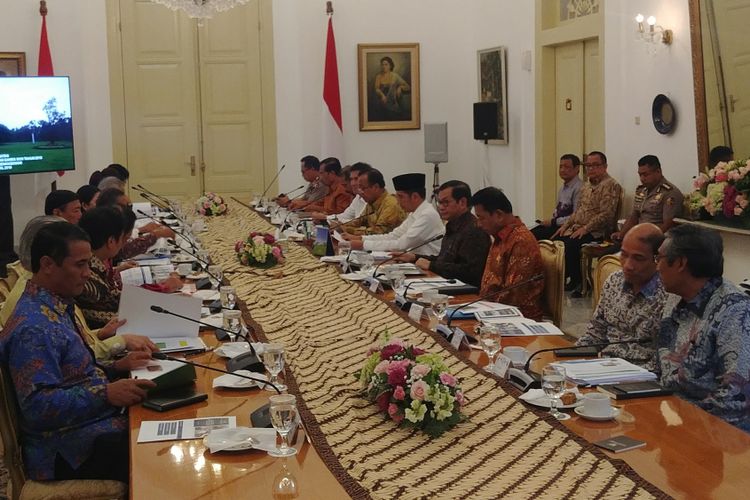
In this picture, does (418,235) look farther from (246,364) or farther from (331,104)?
(331,104)

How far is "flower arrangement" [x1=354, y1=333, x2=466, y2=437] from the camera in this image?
256 cm

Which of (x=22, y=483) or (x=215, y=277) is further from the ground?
(x=215, y=277)

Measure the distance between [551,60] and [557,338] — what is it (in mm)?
6668

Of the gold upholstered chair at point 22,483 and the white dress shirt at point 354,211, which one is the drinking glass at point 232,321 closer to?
the gold upholstered chair at point 22,483

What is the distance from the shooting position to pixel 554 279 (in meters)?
4.70

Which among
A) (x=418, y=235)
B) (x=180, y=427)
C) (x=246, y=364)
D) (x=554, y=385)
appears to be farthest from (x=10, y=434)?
(x=418, y=235)

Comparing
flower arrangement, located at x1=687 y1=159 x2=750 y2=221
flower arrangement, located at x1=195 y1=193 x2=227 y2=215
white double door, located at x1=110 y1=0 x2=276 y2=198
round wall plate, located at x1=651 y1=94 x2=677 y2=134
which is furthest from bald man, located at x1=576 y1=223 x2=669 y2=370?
white double door, located at x1=110 y1=0 x2=276 y2=198

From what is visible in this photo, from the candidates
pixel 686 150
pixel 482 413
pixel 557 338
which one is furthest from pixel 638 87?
pixel 482 413

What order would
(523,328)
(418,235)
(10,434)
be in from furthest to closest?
1. (418,235)
2. (523,328)
3. (10,434)

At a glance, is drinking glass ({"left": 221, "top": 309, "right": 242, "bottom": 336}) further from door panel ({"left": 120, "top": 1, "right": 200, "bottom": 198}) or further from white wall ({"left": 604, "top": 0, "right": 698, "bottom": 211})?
door panel ({"left": 120, "top": 1, "right": 200, "bottom": 198})

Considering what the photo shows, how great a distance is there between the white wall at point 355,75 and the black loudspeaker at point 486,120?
510 mm

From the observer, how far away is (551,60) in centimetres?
979

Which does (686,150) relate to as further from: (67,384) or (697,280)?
(67,384)

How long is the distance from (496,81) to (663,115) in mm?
3751
